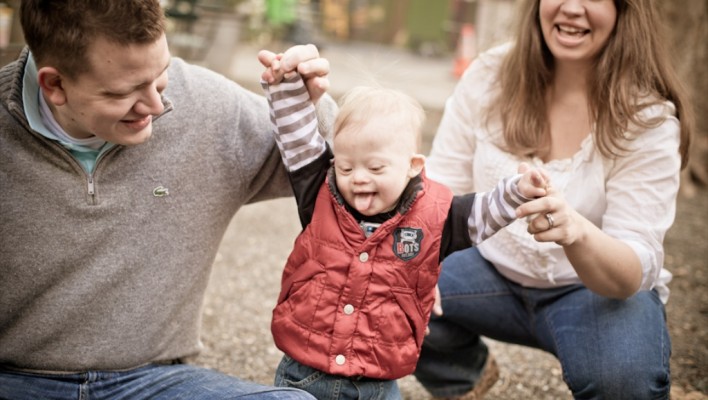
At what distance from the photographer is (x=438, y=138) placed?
8.42 ft

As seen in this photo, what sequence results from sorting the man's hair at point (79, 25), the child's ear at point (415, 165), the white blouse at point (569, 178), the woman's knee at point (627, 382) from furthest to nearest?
1. the white blouse at point (569, 178)
2. the woman's knee at point (627, 382)
3. the child's ear at point (415, 165)
4. the man's hair at point (79, 25)

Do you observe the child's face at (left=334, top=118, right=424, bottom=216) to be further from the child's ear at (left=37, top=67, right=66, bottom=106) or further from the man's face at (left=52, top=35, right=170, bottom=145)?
the child's ear at (left=37, top=67, right=66, bottom=106)

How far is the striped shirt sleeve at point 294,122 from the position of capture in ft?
6.07

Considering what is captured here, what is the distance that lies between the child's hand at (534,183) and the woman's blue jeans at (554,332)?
2.24 feet

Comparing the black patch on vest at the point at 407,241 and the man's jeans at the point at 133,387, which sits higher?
the black patch on vest at the point at 407,241

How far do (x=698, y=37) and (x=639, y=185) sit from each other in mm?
4511

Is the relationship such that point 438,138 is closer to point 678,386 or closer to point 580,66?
point 580,66

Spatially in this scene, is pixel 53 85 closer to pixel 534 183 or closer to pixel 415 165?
pixel 415 165

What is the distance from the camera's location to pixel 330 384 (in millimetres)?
1886

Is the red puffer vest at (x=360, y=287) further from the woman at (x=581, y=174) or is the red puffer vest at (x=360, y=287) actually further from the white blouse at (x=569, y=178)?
the white blouse at (x=569, y=178)

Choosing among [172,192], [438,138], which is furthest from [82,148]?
[438,138]

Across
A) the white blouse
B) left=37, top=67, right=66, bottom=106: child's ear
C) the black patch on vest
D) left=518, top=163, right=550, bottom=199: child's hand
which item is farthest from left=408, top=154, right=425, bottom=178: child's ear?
left=37, top=67, right=66, bottom=106: child's ear

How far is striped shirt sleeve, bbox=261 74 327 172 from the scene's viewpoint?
185 cm

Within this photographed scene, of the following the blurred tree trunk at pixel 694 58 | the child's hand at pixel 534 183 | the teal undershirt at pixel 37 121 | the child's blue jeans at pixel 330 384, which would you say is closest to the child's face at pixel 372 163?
the child's hand at pixel 534 183
